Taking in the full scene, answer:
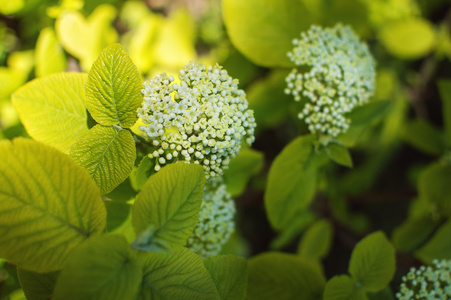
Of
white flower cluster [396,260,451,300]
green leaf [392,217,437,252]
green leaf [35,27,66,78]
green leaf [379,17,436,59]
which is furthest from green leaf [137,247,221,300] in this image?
green leaf [379,17,436,59]

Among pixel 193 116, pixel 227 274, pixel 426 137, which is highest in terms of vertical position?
pixel 193 116

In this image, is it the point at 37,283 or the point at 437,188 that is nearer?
the point at 37,283

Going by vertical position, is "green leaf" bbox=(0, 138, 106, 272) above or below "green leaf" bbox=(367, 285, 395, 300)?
above

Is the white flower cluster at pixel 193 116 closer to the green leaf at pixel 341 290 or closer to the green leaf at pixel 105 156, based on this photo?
the green leaf at pixel 105 156

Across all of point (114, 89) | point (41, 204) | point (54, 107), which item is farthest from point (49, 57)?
point (41, 204)

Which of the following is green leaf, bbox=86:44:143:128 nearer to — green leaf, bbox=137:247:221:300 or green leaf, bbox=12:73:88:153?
green leaf, bbox=12:73:88:153

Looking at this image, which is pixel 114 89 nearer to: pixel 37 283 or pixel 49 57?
pixel 37 283
